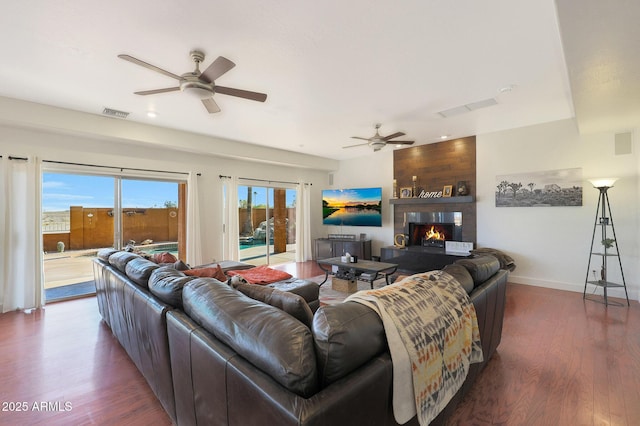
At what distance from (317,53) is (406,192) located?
4.40 metres

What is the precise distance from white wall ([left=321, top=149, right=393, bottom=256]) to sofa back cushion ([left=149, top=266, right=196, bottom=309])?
5621mm

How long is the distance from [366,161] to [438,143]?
1.87 m

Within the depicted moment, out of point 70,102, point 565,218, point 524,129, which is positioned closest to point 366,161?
point 524,129

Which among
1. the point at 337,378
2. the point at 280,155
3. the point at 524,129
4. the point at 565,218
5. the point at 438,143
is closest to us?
the point at 337,378

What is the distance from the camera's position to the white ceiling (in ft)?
Answer: 6.72

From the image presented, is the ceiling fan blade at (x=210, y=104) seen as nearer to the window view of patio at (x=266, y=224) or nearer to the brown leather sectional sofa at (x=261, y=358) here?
the brown leather sectional sofa at (x=261, y=358)

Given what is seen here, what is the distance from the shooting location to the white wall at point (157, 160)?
3992 mm

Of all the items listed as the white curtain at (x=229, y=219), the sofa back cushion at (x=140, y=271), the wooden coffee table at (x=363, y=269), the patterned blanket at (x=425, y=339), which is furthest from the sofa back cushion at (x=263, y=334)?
the white curtain at (x=229, y=219)

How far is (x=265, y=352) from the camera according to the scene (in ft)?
3.64

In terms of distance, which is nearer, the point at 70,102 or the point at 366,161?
the point at 70,102

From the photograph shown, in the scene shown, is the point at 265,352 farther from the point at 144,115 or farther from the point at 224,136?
the point at 224,136

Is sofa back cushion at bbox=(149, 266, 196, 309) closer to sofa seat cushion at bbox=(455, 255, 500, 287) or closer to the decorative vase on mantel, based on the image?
sofa seat cushion at bbox=(455, 255, 500, 287)

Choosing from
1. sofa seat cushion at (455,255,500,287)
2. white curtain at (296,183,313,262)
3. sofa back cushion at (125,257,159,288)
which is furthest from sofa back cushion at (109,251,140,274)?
white curtain at (296,183,313,262)

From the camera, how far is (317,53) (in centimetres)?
262
